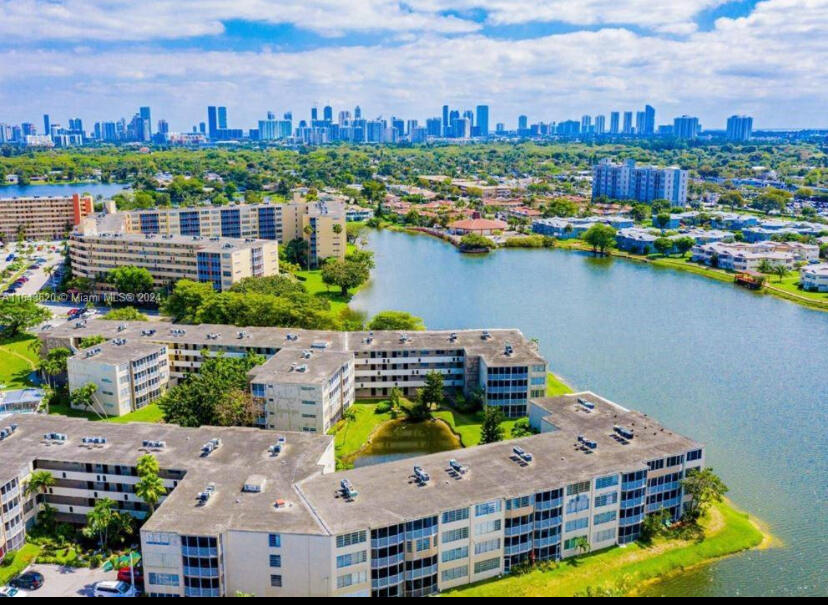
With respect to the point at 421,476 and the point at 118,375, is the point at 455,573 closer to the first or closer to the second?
the point at 421,476

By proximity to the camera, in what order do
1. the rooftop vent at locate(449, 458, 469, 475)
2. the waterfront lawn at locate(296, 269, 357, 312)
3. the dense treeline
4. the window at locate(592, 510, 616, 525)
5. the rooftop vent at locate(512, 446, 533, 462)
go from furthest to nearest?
the dense treeline
the waterfront lawn at locate(296, 269, 357, 312)
the rooftop vent at locate(512, 446, 533, 462)
the window at locate(592, 510, 616, 525)
the rooftop vent at locate(449, 458, 469, 475)

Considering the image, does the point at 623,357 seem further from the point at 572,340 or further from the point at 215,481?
the point at 215,481

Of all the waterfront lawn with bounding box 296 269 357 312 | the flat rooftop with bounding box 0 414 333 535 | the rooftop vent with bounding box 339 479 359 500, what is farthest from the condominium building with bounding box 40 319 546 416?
the waterfront lawn with bounding box 296 269 357 312

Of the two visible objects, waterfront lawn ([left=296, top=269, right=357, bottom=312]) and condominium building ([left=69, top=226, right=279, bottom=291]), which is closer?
condominium building ([left=69, top=226, right=279, bottom=291])

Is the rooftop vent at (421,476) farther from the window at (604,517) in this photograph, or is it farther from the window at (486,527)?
the window at (604,517)

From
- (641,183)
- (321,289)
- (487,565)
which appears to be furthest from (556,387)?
(641,183)

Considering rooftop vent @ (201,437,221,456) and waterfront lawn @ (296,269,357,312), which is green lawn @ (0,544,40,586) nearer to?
rooftop vent @ (201,437,221,456)

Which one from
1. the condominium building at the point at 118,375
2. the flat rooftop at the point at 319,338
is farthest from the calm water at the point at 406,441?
the condominium building at the point at 118,375

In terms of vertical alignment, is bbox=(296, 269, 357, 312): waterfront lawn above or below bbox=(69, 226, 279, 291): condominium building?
below
